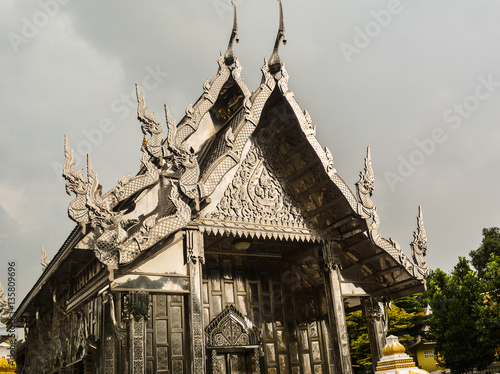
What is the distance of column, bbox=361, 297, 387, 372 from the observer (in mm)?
11609

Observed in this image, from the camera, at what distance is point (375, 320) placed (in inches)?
463

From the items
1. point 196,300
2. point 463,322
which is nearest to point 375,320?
point 196,300

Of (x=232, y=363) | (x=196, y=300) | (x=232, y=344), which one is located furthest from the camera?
(x=232, y=363)

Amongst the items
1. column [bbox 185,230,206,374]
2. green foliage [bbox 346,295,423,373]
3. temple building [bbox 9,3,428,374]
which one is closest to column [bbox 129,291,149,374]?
temple building [bbox 9,3,428,374]

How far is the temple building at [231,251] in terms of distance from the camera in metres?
8.71

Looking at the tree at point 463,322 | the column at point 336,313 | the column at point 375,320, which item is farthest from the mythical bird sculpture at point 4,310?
the tree at point 463,322

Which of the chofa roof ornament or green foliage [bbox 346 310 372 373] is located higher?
the chofa roof ornament

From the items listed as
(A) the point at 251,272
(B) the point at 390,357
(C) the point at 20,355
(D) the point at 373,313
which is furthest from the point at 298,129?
(C) the point at 20,355

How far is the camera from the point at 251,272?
41.0 ft

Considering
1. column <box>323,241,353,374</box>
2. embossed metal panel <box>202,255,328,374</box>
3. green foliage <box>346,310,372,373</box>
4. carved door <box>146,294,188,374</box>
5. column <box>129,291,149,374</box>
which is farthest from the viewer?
green foliage <box>346,310,372,373</box>

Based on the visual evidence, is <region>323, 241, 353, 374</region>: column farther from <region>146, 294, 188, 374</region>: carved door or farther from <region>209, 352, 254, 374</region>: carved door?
<region>146, 294, 188, 374</region>: carved door

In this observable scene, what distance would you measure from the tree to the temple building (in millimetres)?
12458

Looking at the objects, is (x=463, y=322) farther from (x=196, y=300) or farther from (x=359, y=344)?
(x=196, y=300)

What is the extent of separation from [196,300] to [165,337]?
2.52 metres
